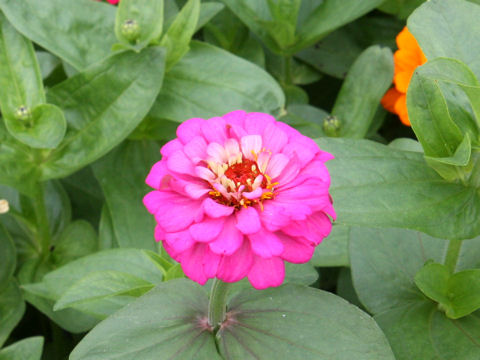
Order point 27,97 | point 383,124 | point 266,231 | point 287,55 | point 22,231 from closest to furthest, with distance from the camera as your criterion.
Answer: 1. point 266,231
2. point 27,97
3. point 22,231
4. point 287,55
5. point 383,124

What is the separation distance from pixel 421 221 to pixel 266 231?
0.20 meters

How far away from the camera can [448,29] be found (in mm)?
708

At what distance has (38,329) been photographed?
1.04 metres

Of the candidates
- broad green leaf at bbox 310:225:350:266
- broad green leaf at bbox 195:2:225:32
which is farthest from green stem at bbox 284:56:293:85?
broad green leaf at bbox 310:225:350:266

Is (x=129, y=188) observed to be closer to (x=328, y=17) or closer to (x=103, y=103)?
(x=103, y=103)

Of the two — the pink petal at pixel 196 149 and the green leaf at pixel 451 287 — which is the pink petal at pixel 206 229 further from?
the green leaf at pixel 451 287

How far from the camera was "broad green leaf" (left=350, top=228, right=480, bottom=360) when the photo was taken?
71cm

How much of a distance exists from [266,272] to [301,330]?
0.11 meters

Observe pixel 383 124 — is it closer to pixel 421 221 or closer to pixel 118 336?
pixel 421 221

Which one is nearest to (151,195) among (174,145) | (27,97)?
(174,145)

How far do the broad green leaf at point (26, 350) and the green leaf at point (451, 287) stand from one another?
16.7 inches

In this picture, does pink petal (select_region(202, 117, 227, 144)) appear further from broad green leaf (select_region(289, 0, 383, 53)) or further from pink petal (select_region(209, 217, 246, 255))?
broad green leaf (select_region(289, 0, 383, 53))

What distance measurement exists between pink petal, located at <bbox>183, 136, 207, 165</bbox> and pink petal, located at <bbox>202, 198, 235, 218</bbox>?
5 cm

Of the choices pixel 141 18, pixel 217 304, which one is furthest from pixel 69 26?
pixel 217 304
